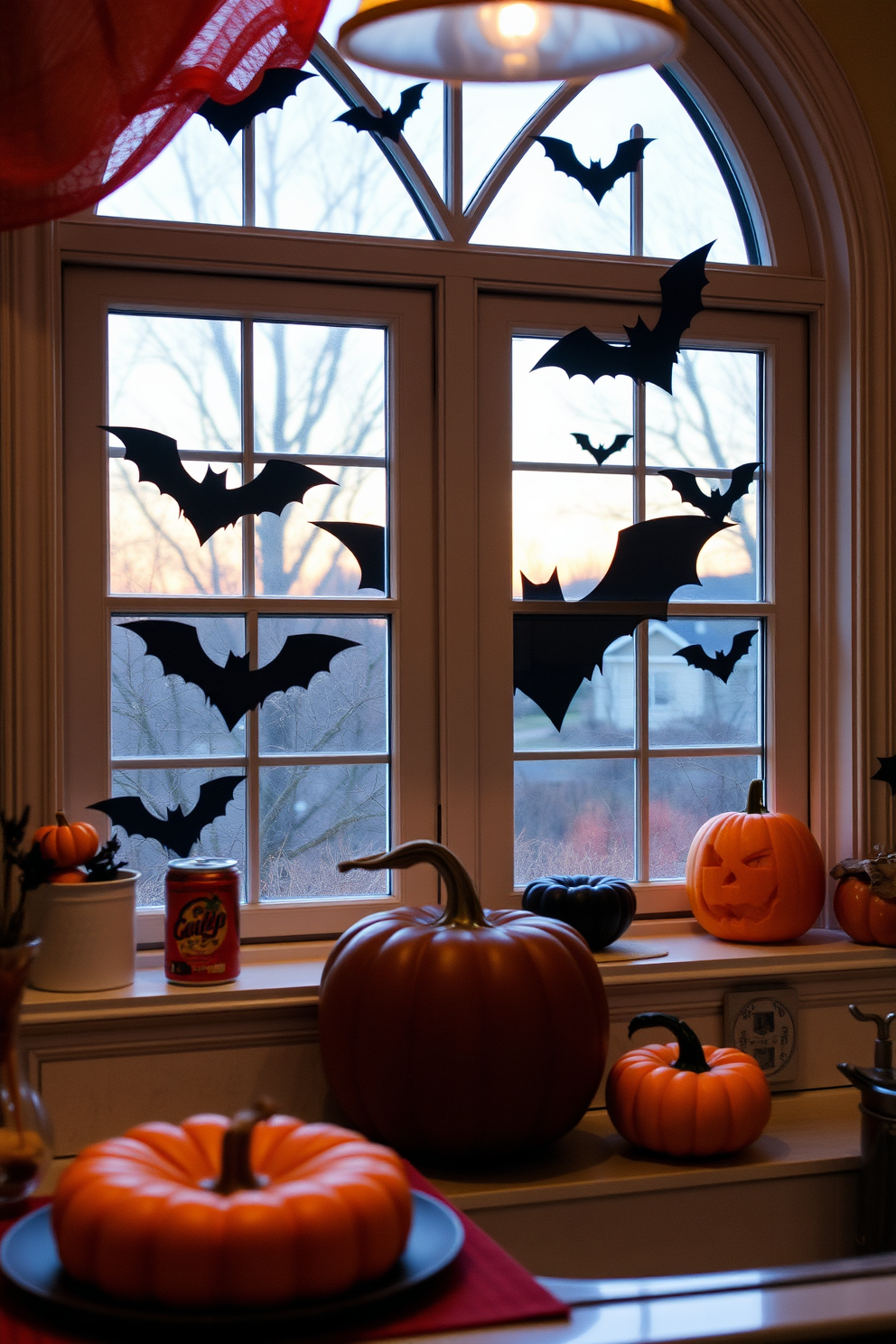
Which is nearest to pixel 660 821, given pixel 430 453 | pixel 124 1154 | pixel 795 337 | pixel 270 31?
pixel 430 453

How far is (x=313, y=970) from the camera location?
7.00 feet

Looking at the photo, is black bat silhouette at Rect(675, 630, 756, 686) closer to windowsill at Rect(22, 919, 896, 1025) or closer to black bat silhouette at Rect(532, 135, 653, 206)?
windowsill at Rect(22, 919, 896, 1025)

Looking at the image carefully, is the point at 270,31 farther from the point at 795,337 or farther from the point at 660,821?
the point at 660,821

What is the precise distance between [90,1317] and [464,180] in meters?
2.06

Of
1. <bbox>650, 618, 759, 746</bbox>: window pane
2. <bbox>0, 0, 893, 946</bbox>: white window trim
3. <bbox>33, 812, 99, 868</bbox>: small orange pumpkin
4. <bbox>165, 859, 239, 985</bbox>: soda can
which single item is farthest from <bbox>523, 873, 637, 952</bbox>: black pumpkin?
<bbox>33, 812, 99, 868</bbox>: small orange pumpkin

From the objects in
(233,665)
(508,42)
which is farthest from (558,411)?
(508,42)

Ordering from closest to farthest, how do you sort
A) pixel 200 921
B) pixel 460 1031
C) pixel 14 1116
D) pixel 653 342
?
pixel 14 1116 < pixel 460 1031 < pixel 200 921 < pixel 653 342

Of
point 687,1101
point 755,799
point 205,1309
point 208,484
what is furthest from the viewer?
point 755,799

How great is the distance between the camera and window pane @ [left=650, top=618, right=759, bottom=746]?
2.48 meters

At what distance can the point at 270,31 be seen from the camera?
1523 mm

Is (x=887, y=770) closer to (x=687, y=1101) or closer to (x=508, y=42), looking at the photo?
(x=687, y=1101)

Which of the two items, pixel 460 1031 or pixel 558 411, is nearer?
pixel 460 1031

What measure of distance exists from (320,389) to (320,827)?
77cm

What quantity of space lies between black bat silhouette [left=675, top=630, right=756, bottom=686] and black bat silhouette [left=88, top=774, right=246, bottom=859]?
87cm
